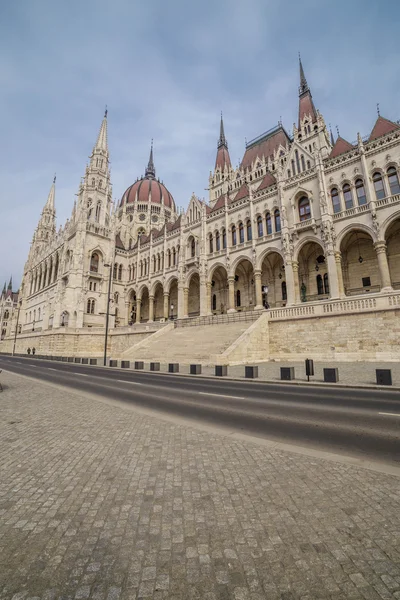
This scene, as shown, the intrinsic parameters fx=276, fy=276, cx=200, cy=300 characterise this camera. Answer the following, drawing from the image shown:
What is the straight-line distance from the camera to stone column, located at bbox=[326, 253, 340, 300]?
23002 mm

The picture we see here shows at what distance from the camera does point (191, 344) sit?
75.3 feet

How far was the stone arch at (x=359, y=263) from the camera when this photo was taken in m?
25.6

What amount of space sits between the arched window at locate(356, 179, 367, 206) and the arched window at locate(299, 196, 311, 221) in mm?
4271

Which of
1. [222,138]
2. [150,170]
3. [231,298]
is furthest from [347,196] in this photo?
[150,170]

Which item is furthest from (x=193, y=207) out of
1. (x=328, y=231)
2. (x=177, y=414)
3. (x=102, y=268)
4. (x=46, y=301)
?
(x=177, y=414)

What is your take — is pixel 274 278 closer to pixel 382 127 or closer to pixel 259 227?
pixel 259 227

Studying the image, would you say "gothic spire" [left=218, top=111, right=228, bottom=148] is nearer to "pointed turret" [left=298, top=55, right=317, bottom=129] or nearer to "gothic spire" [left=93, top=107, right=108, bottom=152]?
"pointed turret" [left=298, top=55, right=317, bottom=129]

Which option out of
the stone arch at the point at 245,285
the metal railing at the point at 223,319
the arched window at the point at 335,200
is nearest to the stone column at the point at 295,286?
the metal railing at the point at 223,319

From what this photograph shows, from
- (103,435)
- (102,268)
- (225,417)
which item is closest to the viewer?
(103,435)

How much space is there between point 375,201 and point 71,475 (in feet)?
89.6

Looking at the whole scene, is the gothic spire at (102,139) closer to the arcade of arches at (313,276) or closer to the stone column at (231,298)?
the arcade of arches at (313,276)

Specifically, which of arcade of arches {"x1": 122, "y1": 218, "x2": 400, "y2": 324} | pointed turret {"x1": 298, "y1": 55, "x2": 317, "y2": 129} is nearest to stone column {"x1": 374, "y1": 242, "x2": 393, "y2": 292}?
arcade of arches {"x1": 122, "y1": 218, "x2": 400, "y2": 324}

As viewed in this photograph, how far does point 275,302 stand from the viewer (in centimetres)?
3166

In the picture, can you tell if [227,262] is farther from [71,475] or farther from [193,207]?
[71,475]
